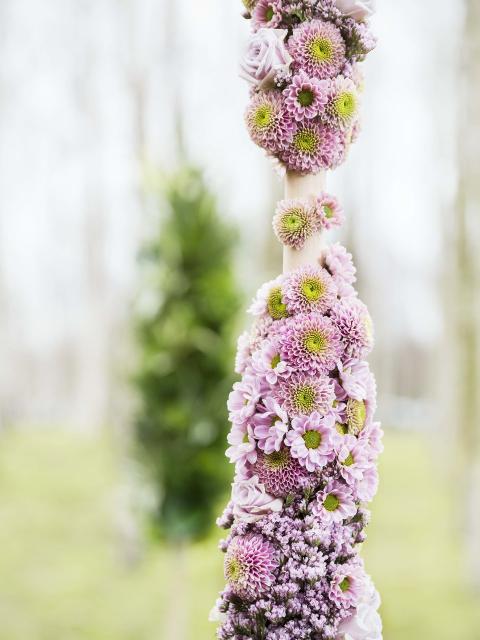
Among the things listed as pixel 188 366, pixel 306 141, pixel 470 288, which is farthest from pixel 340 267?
pixel 470 288

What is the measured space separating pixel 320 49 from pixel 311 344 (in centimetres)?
72

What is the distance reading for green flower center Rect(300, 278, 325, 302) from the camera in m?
1.83

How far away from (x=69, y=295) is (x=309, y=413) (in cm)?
2520

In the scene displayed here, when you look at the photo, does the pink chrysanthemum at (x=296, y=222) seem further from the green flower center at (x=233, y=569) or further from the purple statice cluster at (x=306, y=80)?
the green flower center at (x=233, y=569)

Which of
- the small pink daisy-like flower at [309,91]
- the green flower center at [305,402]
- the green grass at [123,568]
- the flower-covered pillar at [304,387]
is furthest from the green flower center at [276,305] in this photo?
the green grass at [123,568]

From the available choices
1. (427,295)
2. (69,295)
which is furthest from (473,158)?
(69,295)

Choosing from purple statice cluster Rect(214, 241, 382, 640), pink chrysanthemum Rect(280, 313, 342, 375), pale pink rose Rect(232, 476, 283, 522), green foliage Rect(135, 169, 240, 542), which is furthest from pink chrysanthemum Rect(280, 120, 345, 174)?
green foliage Rect(135, 169, 240, 542)

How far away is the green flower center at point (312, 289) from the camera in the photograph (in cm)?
183

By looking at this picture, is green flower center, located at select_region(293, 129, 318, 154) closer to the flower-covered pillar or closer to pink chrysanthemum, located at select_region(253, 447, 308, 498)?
the flower-covered pillar

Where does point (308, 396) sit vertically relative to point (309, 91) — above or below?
below

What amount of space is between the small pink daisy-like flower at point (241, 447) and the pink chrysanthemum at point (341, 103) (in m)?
0.77

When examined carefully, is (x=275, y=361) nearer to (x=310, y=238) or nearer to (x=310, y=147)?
(x=310, y=238)

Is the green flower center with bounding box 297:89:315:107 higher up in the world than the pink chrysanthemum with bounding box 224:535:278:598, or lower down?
higher up

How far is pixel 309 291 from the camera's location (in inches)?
72.2
